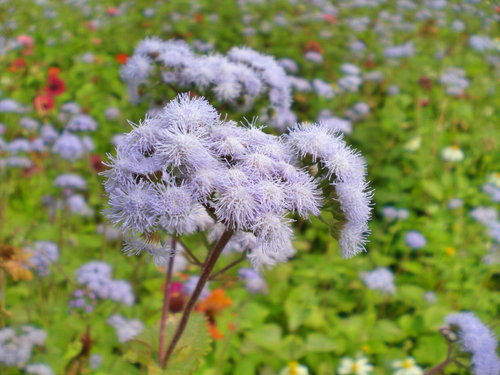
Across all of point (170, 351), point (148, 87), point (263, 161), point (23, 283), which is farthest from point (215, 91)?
point (23, 283)

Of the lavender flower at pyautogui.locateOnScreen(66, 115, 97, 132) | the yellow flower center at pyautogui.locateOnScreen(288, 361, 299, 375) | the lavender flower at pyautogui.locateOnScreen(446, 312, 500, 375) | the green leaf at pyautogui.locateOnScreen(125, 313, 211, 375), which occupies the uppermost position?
the green leaf at pyautogui.locateOnScreen(125, 313, 211, 375)

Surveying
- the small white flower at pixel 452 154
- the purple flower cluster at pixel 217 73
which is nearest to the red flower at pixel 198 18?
the small white flower at pixel 452 154

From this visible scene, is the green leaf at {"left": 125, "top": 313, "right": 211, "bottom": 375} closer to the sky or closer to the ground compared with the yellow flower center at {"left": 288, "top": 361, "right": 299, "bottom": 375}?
closer to the sky

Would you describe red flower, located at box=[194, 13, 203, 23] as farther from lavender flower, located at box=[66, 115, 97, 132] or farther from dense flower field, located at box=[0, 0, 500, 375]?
lavender flower, located at box=[66, 115, 97, 132]

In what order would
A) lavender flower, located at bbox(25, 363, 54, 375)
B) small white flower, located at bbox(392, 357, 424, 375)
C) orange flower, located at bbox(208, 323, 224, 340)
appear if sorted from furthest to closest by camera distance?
orange flower, located at bbox(208, 323, 224, 340)
small white flower, located at bbox(392, 357, 424, 375)
lavender flower, located at bbox(25, 363, 54, 375)

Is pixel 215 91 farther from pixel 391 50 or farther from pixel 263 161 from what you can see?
pixel 391 50

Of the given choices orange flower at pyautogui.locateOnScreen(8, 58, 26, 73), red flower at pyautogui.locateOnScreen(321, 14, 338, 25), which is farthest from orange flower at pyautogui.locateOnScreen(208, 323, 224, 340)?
red flower at pyautogui.locateOnScreen(321, 14, 338, 25)

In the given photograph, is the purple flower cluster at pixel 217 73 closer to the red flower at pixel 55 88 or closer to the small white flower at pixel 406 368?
the small white flower at pixel 406 368
